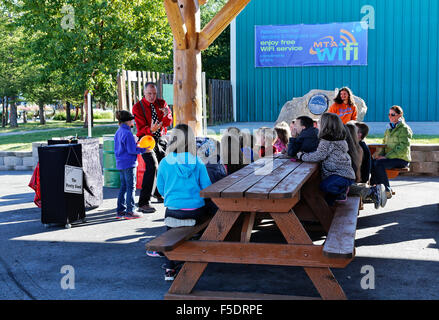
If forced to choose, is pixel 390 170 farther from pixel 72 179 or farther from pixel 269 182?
pixel 72 179

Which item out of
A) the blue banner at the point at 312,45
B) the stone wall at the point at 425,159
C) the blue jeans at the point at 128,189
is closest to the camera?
the blue jeans at the point at 128,189

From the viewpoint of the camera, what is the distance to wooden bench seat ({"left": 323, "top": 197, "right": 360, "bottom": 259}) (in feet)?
12.3

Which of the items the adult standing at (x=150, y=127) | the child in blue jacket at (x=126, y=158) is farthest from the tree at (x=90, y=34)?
the child in blue jacket at (x=126, y=158)

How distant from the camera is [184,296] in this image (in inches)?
165

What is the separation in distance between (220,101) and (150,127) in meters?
12.2

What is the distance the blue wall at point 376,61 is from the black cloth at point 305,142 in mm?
13190

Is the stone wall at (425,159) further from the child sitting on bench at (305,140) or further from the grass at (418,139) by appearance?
the child sitting on bench at (305,140)

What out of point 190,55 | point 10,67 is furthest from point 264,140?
point 10,67

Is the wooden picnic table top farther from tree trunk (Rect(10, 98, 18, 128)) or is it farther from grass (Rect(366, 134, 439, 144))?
tree trunk (Rect(10, 98, 18, 128))

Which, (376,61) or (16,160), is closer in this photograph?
(16,160)

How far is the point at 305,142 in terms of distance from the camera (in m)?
6.23

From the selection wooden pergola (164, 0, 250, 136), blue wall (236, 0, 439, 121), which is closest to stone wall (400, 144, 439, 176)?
wooden pergola (164, 0, 250, 136)

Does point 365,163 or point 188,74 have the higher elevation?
point 188,74

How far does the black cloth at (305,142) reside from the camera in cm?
619
